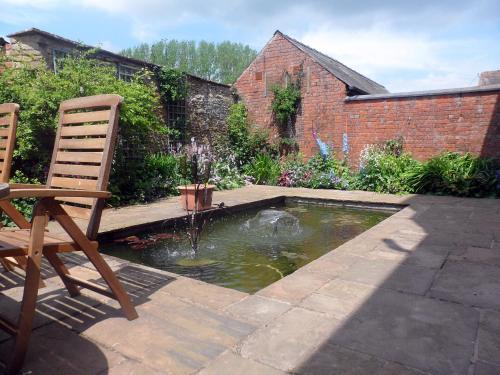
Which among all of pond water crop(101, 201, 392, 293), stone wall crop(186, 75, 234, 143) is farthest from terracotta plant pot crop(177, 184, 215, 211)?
stone wall crop(186, 75, 234, 143)

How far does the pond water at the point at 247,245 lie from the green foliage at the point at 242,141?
4.41 m

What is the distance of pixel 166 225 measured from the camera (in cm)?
455

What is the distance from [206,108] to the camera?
30.8 ft

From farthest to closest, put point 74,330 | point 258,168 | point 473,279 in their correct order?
point 258,168
point 473,279
point 74,330

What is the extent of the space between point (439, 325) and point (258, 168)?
7.46 meters

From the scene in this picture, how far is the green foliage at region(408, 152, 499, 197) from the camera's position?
21.6 feet

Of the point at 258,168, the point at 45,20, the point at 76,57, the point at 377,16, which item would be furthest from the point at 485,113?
the point at 45,20

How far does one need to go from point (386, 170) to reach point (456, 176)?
132 cm

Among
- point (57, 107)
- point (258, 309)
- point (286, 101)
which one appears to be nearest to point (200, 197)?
point (57, 107)

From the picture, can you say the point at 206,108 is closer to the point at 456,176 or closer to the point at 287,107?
the point at 287,107

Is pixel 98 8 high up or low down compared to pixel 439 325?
up

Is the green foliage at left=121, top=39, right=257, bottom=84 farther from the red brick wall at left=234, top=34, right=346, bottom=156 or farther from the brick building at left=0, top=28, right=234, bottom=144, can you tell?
the brick building at left=0, top=28, right=234, bottom=144

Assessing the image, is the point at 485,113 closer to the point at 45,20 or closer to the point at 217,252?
the point at 217,252

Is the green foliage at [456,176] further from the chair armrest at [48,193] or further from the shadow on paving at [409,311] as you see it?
the chair armrest at [48,193]
